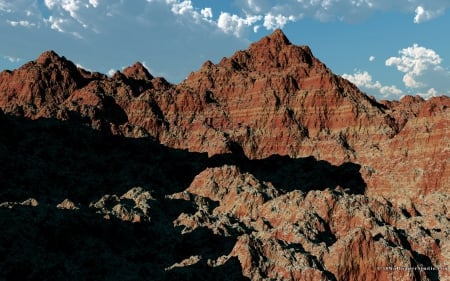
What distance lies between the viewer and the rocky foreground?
70438 millimetres

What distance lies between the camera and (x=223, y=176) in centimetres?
11481

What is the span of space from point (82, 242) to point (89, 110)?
298ft

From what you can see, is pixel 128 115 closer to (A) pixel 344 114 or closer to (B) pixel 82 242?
(A) pixel 344 114

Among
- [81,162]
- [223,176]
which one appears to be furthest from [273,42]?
[223,176]

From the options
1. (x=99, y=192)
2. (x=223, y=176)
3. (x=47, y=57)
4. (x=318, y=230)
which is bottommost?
(x=318, y=230)

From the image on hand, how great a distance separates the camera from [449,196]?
115 metres

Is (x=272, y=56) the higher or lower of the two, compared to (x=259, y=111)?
higher

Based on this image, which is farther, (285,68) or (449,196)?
(285,68)

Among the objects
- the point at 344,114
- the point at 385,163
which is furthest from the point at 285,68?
the point at 385,163

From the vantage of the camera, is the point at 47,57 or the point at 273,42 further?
the point at 273,42

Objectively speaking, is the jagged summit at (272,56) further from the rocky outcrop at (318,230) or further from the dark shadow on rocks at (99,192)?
the rocky outcrop at (318,230)

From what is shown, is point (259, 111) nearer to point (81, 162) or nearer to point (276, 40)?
point (276, 40)

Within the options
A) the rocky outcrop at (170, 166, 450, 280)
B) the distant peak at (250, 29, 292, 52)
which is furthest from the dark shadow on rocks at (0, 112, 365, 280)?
the distant peak at (250, 29, 292, 52)

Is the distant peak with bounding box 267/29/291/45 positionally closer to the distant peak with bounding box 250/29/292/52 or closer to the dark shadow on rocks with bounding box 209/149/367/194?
the distant peak with bounding box 250/29/292/52
